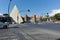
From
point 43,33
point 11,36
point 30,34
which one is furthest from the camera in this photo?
point 43,33

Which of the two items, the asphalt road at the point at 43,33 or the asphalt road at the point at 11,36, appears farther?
the asphalt road at the point at 43,33

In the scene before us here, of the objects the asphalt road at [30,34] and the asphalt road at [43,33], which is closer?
the asphalt road at [30,34]

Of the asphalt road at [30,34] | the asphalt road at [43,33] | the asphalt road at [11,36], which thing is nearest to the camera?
the asphalt road at [11,36]

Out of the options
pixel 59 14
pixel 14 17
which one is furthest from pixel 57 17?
pixel 14 17

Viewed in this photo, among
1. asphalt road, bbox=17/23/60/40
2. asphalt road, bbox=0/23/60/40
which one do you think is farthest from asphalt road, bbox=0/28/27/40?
asphalt road, bbox=17/23/60/40

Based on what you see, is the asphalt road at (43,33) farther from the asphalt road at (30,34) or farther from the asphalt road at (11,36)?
the asphalt road at (11,36)

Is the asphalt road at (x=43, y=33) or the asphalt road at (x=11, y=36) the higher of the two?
the asphalt road at (x=11, y=36)

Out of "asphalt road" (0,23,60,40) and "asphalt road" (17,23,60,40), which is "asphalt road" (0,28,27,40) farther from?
"asphalt road" (17,23,60,40)

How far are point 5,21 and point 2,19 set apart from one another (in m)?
0.67

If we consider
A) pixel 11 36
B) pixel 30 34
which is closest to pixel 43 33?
pixel 30 34

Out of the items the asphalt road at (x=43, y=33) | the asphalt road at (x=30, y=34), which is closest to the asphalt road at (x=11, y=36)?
the asphalt road at (x=30, y=34)

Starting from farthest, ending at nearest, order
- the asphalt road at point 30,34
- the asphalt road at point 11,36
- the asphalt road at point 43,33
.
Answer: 1. the asphalt road at point 43,33
2. the asphalt road at point 30,34
3. the asphalt road at point 11,36

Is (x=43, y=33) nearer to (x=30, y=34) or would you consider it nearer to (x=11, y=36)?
(x=30, y=34)

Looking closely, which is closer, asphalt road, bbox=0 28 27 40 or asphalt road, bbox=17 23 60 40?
asphalt road, bbox=0 28 27 40
